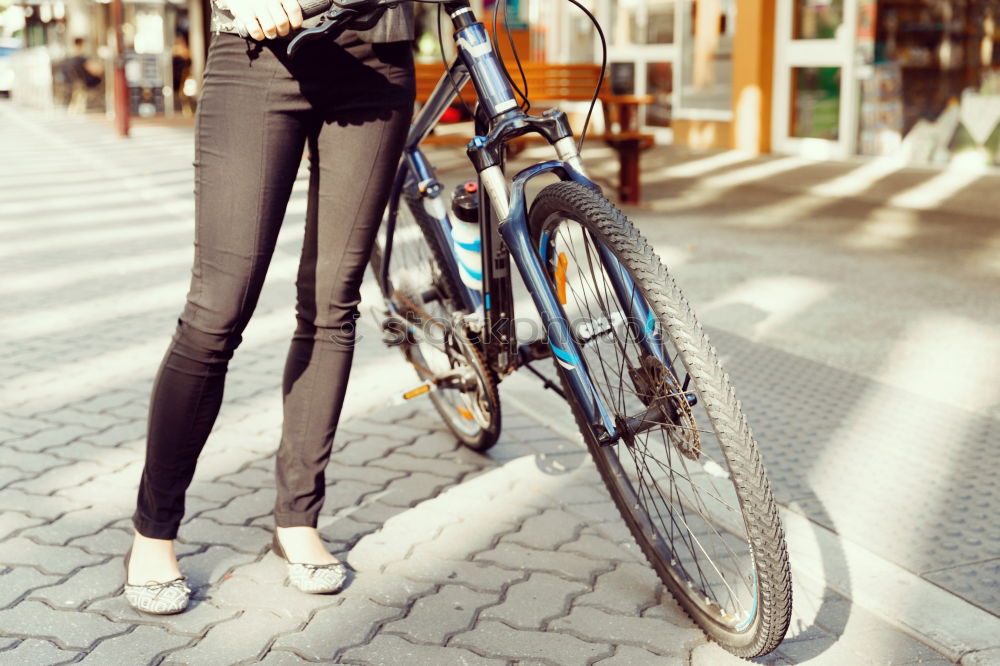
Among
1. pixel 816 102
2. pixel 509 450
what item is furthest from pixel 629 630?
pixel 816 102

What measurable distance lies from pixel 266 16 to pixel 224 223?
454mm

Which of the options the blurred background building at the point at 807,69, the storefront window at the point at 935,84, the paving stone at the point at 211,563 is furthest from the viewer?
the blurred background building at the point at 807,69

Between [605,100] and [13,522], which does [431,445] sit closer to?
[13,522]

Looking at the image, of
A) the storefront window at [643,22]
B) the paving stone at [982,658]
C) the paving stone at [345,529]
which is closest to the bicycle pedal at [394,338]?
the paving stone at [345,529]

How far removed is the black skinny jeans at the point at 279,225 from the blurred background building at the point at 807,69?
9.55 m

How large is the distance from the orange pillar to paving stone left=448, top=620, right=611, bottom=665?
11.1m

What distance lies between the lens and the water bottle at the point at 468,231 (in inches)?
120

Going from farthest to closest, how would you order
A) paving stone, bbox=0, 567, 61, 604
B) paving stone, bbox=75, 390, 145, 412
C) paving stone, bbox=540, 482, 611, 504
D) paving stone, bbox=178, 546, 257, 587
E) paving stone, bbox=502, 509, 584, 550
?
1. paving stone, bbox=75, 390, 145, 412
2. paving stone, bbox=540, 482, 611, 504
3. paving stone, bbox=502, 509, 584, 550
4. paving stone, bbox=178, 546, 257, 587
5. paving stone, bbox=0, 567, 61, 604

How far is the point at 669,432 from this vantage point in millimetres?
2385

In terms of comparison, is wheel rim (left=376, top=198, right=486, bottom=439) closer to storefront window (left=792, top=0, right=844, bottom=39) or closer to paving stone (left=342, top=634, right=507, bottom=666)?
paving stone (left=342, top=634, right=507, bottom=666)

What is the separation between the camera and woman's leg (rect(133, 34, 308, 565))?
7.64ft

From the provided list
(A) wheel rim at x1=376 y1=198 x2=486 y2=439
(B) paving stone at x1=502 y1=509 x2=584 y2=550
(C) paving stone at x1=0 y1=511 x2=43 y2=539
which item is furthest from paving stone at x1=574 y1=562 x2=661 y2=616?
(C) paving stone at x1=0 y1=511 x2=43 y2=539

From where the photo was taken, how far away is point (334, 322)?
2.58 metres

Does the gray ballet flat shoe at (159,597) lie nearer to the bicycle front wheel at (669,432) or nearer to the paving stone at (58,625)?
the paving stone at (58,625)
